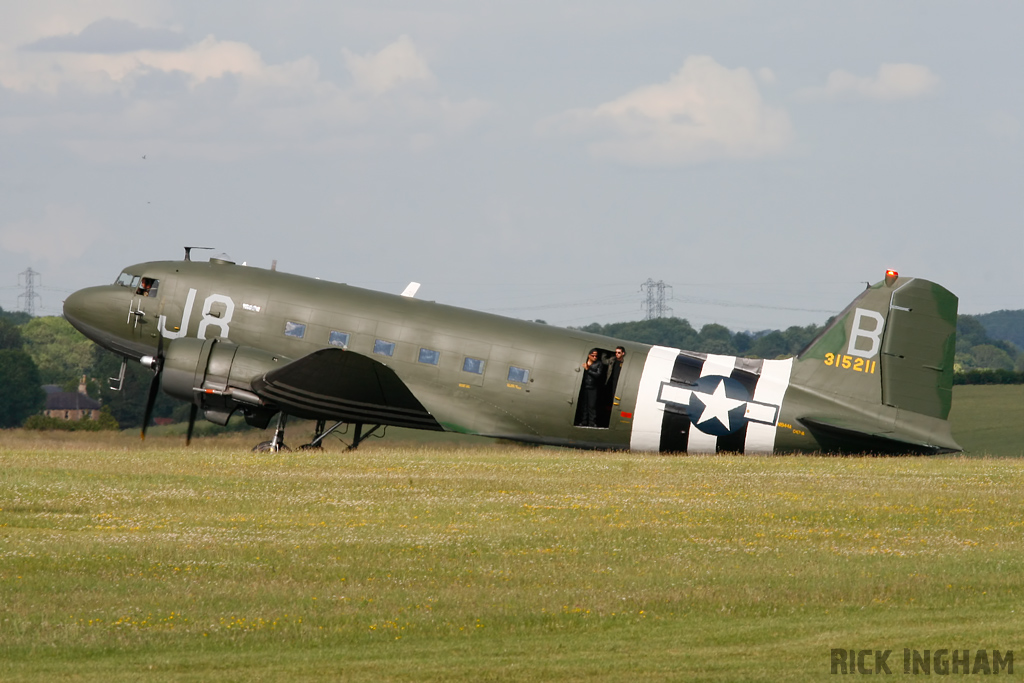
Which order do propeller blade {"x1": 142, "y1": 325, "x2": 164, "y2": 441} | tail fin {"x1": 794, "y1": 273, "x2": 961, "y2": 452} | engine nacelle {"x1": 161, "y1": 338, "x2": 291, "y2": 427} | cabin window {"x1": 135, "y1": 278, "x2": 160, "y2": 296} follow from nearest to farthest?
engine nacelle {"x1": 161, "y1": 338, "x2": 291, "y2": 427}
tail fin {"x1": 794, "y1": 273, "x2": 961, "y2": 452}
propeller blade {"x1": 142, "y1": 325, "x2": 164, "y2": 441}
cabin window {"x1": 135, "y1": 278, "x2": 160, "y2": 296}

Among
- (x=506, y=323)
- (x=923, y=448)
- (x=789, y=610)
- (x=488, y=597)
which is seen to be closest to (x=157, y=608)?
(x=488, y=597)

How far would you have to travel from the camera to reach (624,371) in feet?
101

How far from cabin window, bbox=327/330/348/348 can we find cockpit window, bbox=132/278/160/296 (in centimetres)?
554

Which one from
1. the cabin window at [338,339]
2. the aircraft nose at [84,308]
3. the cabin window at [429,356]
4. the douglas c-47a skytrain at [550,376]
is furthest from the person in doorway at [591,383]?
the aircraft nose at [84,308]

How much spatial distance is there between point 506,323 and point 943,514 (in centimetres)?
1391

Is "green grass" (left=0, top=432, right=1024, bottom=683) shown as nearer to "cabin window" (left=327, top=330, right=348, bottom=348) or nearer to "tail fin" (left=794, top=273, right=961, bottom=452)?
"tail fin" (left=794, top=273, right=961, bottom=452)

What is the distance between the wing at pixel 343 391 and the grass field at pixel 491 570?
3129 mm

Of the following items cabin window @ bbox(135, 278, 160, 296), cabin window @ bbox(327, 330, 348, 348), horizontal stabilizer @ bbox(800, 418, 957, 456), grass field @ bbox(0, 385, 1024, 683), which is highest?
cabin window @ bbox(135, 278, 160, 296)

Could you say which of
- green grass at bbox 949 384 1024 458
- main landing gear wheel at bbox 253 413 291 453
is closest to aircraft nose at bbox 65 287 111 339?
main landing gear wheel at bbox 253 413 291 453

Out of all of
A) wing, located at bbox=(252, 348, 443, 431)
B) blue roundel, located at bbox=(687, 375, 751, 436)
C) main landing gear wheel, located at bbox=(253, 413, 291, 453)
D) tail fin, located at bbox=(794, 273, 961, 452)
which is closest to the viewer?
wing, located at bbox=(252, 348, 443, 431)

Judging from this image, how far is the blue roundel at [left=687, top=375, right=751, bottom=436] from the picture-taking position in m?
30.6

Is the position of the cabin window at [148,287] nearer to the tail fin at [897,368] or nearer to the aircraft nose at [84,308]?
the aircraft nose at [84,308]

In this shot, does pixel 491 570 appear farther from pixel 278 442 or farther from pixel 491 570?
pixel 278 442

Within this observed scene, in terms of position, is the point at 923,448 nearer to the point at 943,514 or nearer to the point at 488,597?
the point at 943,514
